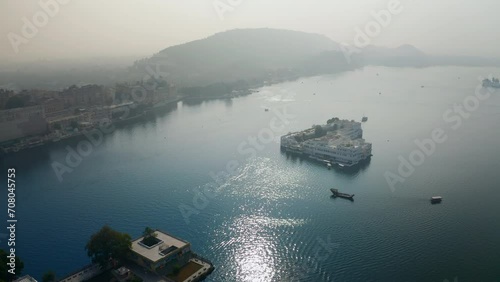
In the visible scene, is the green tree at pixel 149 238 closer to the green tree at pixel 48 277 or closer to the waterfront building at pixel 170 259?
the waterfront building at pixel 170 259

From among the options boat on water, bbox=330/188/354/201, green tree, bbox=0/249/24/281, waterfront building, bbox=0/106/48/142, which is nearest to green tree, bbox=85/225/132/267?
green tree, bbox=0/249/24/281

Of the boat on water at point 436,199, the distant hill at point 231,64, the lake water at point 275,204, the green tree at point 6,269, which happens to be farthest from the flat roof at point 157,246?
the distant hill at point 231,64

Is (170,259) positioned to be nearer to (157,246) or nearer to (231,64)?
(157,246)

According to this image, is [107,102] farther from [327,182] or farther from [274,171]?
[327,182]

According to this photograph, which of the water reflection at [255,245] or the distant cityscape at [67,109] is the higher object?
the distant cityscape at [67,109]

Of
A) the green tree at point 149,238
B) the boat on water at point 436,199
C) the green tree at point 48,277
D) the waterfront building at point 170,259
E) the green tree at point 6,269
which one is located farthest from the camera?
the boat on water at point 436,199

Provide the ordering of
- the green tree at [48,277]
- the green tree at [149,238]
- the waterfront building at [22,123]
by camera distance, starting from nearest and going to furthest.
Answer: the green tree at [48,277] < the green tree at [149,238] < the waterfront building at [22,123]

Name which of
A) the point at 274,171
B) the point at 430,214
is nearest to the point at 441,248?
the point at 430,214

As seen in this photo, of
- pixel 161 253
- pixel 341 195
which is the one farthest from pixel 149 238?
pixel 341 195
